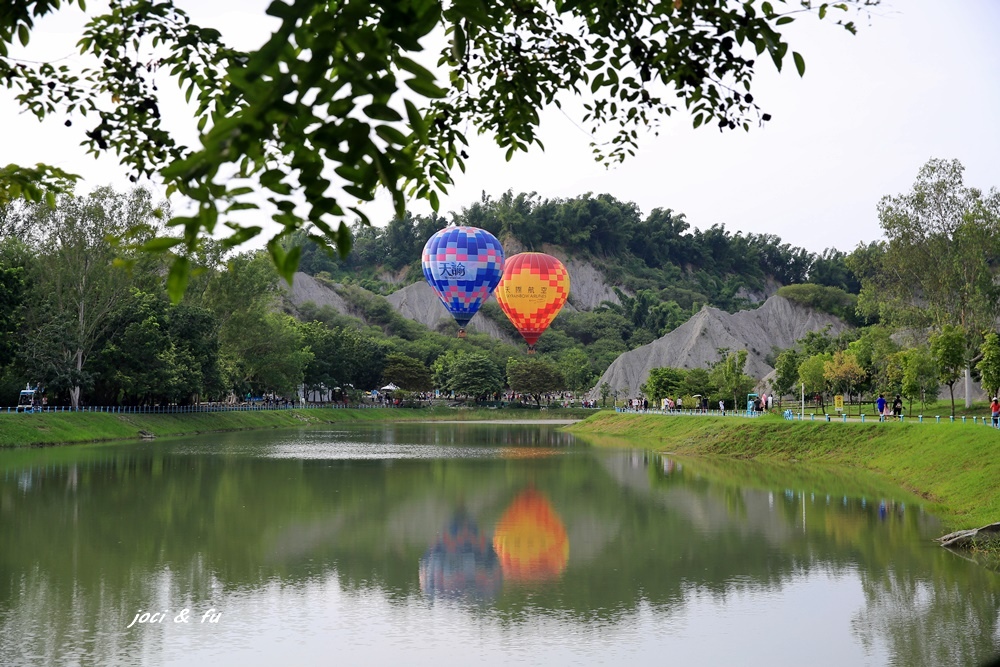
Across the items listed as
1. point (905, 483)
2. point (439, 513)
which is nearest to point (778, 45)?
point (439, 513)

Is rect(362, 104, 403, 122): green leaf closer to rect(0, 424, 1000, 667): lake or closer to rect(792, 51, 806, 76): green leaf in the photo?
rect(792, 51, 806, 76): green leaf

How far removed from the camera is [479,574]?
17.5 metres

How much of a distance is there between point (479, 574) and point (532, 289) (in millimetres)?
76738

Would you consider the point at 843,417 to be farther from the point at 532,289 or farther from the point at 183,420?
the point at 532,289

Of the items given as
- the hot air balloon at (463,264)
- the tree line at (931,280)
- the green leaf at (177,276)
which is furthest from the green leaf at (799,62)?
the hot air balloon at (463,264)

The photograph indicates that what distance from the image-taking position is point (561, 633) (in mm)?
13375

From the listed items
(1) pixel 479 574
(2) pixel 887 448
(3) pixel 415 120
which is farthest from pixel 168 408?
(3) pixel 415 120

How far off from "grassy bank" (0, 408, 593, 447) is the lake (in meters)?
16.9

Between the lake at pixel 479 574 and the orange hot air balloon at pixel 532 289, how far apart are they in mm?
61531

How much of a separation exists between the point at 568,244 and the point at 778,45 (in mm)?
173374

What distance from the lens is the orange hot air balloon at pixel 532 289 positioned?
93.4 m

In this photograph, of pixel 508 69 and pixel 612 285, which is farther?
pixel 612 285

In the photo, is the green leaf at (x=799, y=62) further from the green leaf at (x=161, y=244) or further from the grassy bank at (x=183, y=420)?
the grassy bank at (x=183, y=420)

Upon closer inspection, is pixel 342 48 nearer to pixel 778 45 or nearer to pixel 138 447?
pixel 778 45
